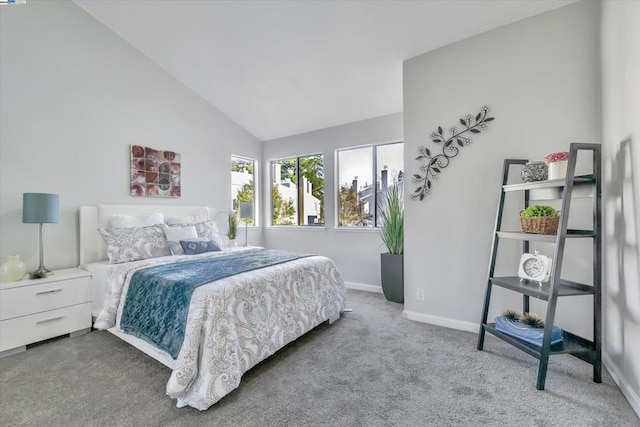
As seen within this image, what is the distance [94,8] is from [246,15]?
1707mm

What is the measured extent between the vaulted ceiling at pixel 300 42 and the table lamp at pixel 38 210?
6.82 ft

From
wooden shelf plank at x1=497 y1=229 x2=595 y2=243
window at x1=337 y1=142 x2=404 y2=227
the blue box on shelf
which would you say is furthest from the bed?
wooden shelf plank at x1=497 y1=229 x2=595 y2=243

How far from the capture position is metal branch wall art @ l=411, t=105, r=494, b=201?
2.60 meters

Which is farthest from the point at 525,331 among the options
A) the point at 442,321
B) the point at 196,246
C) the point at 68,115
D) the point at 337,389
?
the point at 68,115

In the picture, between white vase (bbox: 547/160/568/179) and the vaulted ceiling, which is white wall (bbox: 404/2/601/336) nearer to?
the vaulted ceiling

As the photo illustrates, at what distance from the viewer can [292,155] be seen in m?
4.91

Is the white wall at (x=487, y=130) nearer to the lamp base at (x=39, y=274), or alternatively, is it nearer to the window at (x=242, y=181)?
the window at (x=242, y=181)

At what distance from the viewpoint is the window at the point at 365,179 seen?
13.5ft

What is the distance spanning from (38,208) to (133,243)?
2.55ft

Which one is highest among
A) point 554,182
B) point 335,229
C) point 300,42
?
point 300,42

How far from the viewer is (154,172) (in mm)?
3721

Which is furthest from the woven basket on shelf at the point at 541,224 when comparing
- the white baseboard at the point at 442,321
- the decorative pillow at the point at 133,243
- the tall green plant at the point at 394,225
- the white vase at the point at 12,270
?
the white vase at the point at 12,270

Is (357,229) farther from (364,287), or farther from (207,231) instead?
(207,231)

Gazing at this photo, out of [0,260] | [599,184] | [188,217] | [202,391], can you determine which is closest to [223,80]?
[188,217]
